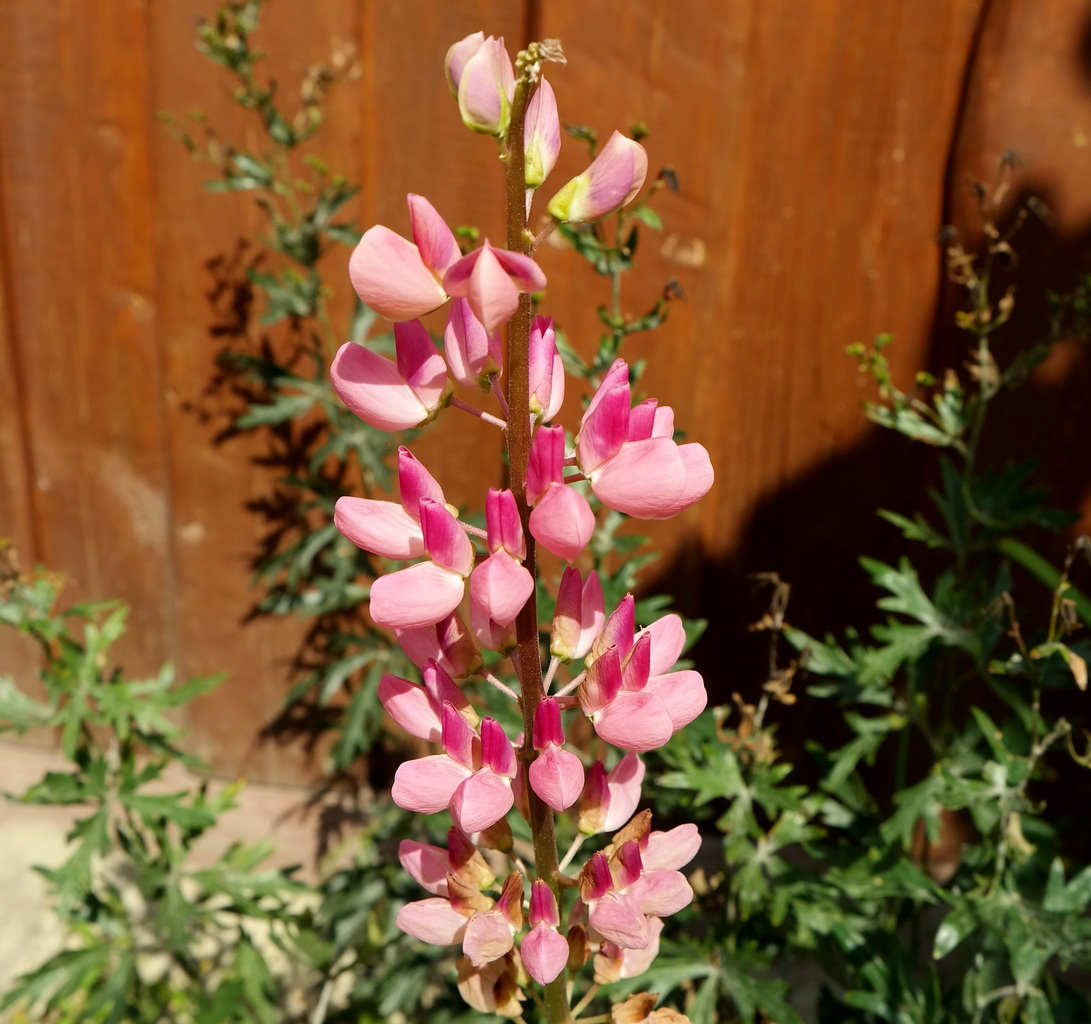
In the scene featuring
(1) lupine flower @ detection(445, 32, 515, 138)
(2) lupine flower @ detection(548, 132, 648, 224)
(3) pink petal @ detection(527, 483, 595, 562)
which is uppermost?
(1) lupine flower @ detection(445, 32, 515, 138)

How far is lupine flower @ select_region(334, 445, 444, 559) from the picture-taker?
2.83 feet

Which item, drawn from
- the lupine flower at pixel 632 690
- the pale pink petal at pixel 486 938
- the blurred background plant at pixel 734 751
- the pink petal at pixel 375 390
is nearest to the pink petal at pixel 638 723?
the lupine flower at pixel 632 690

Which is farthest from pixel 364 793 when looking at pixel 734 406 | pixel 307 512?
pixel 734 406

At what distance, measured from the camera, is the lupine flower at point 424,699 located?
3.02ft

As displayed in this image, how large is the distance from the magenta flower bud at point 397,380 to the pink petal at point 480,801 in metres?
0.31

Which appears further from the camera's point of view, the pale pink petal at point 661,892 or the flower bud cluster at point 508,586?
the pale pink petal at point 661,892

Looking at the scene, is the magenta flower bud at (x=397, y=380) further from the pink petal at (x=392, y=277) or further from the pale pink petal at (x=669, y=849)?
the pale pink petal at (x=669, y=849)

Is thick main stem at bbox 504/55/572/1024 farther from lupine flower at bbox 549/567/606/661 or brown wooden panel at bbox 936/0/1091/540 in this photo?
brown wooden panel at bbox 936/0/1091/540

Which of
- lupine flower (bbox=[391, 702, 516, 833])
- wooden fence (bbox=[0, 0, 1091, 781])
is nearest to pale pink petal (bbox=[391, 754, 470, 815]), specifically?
lupine flower (bbox=[391, 702, 516, 833])

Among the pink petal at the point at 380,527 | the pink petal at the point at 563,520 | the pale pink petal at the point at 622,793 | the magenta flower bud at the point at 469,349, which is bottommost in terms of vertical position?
the pale pink petal at the point at 622,793

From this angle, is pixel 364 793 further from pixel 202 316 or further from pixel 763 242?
pixel 763 242

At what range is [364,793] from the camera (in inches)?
99.4

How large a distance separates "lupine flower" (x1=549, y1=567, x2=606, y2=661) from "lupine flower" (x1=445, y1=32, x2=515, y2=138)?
381 millimetres

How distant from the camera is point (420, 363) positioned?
86cm
